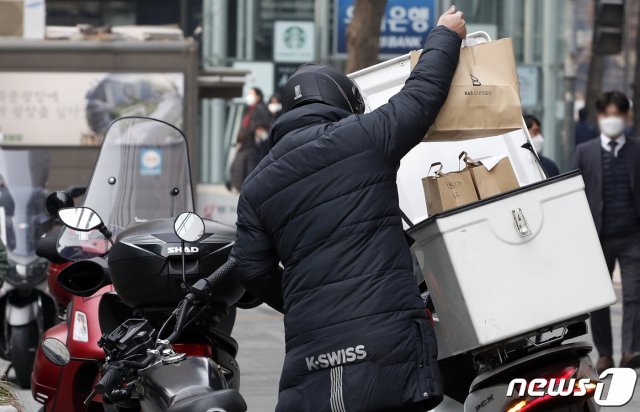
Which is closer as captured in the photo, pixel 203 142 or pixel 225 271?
pixel 225 271

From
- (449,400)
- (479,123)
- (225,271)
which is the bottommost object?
(449,400)

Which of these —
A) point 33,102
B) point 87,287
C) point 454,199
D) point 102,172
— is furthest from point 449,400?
point 33,102

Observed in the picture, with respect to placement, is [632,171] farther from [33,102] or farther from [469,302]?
[33,102]

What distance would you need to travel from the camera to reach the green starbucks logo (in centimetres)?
2634

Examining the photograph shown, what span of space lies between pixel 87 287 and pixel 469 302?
192 centimetres

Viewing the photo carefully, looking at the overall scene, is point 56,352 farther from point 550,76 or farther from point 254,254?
point 550,76

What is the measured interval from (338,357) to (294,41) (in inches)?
869

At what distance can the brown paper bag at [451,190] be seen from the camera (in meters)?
4.85

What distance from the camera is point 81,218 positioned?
5.88 m

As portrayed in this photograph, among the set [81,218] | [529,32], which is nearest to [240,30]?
[529,32]

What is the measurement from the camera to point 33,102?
62.1 ft

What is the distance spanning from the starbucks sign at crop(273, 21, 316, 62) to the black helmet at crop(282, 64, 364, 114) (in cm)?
2142

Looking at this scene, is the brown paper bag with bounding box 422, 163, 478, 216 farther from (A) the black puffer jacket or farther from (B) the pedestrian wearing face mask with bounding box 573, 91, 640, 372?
(B) the pedestrian wearing face mask with bounding box 573, 91, 640, 372

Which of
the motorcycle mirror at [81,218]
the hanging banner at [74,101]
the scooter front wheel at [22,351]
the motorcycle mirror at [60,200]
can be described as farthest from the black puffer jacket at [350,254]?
the hanging banner at [74,101]
